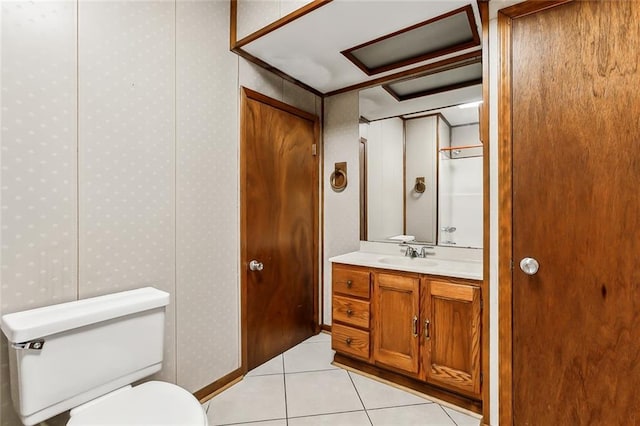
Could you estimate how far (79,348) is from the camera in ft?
3.94

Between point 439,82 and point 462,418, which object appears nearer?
point 462,418

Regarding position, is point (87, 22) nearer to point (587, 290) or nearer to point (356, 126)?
point (356, 126)

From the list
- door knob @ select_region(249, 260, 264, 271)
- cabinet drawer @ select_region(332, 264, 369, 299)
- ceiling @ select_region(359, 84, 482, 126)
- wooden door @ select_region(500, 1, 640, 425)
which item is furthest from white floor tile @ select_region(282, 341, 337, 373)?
ceiling @ select_region(359, 84, 482, 126)

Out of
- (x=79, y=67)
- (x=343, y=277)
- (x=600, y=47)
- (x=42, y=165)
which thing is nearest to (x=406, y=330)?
(x=343, y=277)

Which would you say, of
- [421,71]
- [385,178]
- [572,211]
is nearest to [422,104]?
[421,71]

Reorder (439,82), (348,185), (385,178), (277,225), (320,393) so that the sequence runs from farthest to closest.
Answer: (348,185), (385,178), (277,225), (439,82), (320,393)

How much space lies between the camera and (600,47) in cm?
133

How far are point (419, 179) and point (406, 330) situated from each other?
110 cm

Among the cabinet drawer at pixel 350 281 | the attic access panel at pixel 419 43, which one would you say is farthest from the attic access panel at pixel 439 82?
the cabinet drawer at pixel 350 281

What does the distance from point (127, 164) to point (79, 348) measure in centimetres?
83

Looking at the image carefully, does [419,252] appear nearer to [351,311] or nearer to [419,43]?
[351,311]

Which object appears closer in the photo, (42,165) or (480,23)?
(42,165)

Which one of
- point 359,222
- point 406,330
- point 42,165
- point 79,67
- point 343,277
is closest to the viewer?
point 42,165

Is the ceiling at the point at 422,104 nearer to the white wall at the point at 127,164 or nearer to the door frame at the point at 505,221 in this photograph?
the door frame at the point at 505,221
